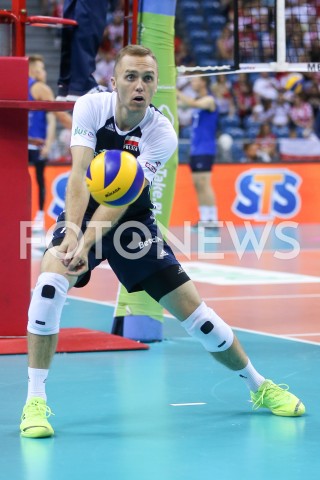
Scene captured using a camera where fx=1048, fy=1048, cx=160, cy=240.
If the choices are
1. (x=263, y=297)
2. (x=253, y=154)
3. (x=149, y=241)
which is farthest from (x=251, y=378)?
(x=253, y=154)

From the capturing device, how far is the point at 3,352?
8062 mm

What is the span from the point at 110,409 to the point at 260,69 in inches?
187

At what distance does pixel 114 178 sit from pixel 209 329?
1204 mm

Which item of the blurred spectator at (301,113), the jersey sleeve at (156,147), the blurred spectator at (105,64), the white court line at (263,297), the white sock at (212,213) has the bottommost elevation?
the white court line at (263,297)

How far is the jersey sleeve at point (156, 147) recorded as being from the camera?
6055 millimetres

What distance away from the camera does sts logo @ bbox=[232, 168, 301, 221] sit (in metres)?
20.4

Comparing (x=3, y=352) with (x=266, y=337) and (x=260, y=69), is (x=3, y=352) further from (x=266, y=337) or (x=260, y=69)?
(x=260, y=69)

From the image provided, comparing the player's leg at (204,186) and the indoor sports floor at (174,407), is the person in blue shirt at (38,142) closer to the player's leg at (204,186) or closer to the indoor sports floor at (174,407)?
the player's leg at (204,186)

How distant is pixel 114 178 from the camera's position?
5.36 m

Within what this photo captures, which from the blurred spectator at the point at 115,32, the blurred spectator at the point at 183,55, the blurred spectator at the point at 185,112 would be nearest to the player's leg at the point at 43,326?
the blurred spectator at the point at 185,112

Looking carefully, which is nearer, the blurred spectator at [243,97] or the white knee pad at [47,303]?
the white knee pad at [47,303]

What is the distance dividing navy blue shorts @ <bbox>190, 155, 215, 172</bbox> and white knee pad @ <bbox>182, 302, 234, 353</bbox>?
1301 cm

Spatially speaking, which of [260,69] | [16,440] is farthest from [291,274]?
[16,440]

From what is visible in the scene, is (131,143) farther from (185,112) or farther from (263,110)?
(263,110)
